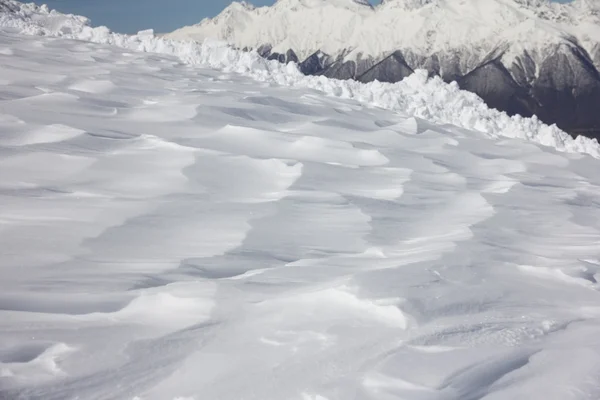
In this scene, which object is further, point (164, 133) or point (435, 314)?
point (164, 133)

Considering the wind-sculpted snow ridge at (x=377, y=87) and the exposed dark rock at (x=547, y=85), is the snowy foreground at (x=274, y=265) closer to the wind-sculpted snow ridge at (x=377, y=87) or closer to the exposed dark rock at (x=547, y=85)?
the wind-sculpted snow ridge at (x=377, y=87)

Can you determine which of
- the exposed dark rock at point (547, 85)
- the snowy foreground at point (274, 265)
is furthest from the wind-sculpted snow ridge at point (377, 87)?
the exposed dark rock at point (547, 85)

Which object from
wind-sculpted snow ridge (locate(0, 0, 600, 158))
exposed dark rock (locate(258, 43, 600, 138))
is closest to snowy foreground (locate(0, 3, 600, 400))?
wind-sculpted snow ridge (locate(0, 0, 600, 158))

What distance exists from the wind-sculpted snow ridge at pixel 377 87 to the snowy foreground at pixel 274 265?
253 centimetres

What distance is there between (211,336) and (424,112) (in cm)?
834

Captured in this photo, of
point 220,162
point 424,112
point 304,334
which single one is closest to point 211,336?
point 304,334

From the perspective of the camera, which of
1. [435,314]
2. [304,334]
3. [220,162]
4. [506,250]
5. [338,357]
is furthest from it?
[220,162]

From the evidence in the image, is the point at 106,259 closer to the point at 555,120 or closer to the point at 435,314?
the point at 435,314

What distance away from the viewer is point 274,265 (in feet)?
11.7

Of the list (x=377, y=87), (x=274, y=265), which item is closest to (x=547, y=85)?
(x=377, y=87)

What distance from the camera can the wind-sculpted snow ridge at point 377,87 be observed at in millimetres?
9781

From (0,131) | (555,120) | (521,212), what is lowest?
(555,120)

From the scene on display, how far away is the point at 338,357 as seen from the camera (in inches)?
101

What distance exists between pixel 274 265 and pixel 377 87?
849 centimetres
